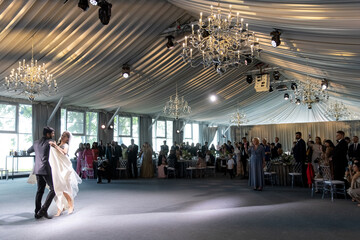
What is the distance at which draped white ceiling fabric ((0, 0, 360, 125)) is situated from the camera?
16.4 ft

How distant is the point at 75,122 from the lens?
1507 centimetres

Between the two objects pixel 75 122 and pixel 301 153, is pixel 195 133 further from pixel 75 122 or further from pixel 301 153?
pixel 301 153

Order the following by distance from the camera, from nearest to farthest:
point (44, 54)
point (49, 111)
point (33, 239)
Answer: point (33, 239)
point (44, 54)
point (49, 111)

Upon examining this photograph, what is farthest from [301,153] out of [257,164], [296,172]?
[257,164]

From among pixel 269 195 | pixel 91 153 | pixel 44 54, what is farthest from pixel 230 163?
pixel 44 54

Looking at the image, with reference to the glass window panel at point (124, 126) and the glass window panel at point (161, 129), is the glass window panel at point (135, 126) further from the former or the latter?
the glass window panel at point (161, 129)

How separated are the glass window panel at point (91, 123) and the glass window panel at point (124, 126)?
1.66m

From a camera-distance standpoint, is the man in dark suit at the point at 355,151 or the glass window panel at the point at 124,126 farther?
the glass window panel at the point at 124,126

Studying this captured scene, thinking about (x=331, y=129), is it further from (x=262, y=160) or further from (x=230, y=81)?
(x=262, y=160)

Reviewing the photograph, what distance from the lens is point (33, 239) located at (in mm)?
3863

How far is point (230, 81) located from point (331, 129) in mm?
8973

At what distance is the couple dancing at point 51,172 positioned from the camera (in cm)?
509

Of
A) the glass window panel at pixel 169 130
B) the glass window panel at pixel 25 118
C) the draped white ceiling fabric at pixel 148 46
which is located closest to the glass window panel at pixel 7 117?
the glass window panel at pixel 25 118

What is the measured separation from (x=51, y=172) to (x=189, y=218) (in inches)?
95.3
